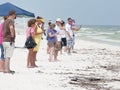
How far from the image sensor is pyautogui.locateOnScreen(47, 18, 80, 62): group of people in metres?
15.0

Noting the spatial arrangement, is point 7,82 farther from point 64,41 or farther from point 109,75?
point 64,41

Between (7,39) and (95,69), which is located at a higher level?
(7,39)

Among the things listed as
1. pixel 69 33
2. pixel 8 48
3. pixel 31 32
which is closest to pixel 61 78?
pixel 8 48

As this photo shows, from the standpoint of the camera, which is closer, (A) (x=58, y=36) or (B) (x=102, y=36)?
(A) (x=58, y=36)

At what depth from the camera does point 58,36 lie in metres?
16.2

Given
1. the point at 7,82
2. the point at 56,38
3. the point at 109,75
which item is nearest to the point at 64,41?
the point at 56,38

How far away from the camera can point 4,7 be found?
65.3ft

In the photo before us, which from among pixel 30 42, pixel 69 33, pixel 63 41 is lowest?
pixel 63 41

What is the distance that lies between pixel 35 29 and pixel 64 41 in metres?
4.98

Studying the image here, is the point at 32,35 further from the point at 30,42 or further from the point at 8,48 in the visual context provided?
the point at 8,48

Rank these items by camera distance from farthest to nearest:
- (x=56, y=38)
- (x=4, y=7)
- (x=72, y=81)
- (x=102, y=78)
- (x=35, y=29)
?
(x=4, y=7) → (x=56, y=38) → (x=35, y=29) → (x=102, y=78) → (x=72, y=81)

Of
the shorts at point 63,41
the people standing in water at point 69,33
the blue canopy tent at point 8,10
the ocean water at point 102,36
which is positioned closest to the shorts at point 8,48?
the shorts at point 63,41

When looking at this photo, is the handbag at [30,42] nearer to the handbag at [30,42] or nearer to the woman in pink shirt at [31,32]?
the handbag at [30,42]

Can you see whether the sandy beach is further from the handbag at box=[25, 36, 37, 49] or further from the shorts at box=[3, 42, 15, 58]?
the handbag at box=[25, 36, 37, 49]
